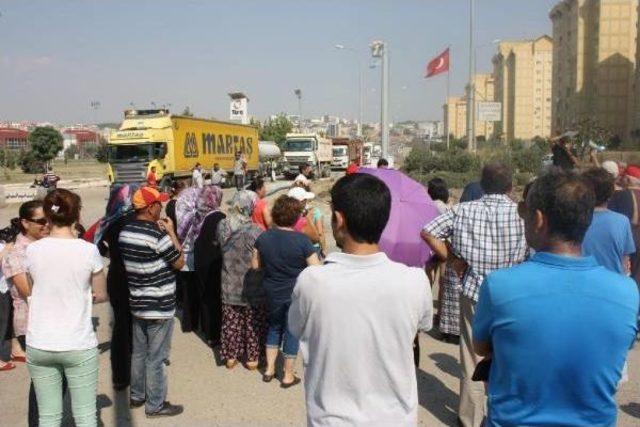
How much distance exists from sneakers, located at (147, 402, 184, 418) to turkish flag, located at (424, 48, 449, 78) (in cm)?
2817

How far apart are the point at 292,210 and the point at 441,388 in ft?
6.79

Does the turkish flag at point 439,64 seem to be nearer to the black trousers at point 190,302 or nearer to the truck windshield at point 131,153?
the truck windshield at point 131,153

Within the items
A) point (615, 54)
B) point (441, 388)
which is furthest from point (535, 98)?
point (441, 388)

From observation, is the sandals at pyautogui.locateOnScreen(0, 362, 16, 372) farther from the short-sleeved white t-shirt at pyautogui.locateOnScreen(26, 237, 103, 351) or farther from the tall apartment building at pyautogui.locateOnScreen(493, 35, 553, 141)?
the tall apartment building at pyautogui.locateOnScreen(493, 35, 553, 141)

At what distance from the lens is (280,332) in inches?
229

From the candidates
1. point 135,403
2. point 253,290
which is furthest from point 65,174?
point 135,403

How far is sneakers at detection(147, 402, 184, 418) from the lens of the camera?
4.96 metres

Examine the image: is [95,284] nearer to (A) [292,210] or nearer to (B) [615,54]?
(A) [292,210]

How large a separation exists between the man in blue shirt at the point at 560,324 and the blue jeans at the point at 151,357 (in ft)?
10.5

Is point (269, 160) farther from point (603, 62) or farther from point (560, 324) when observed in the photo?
point (603, 62)

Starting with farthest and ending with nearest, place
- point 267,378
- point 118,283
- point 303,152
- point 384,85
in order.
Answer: point 303,152 → point 384,85 → point 267,378 → point 118,283

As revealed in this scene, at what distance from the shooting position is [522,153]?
1302 inches

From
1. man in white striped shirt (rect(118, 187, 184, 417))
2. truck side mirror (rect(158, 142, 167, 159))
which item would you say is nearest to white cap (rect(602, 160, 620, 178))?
man in white striped shirt (rect(118, 187, 184, 417))

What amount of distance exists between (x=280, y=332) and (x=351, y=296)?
11.9 ft
